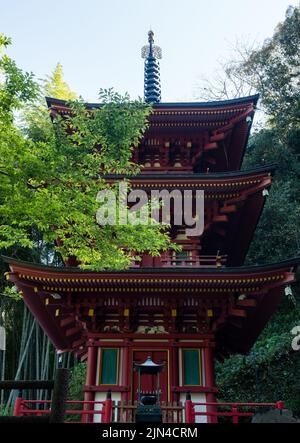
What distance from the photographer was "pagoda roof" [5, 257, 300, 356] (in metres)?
8.35

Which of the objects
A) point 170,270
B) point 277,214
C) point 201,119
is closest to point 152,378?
point 170,270

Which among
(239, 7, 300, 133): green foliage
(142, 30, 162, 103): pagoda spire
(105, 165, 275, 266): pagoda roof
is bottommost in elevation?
(105, 165, 275, 266): pagoda roof

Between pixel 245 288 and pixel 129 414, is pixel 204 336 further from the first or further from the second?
pixel 129 414

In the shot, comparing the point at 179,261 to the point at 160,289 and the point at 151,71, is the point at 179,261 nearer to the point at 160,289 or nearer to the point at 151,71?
the point at 160,289

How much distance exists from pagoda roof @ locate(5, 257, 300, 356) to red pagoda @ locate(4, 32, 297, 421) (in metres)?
0.02

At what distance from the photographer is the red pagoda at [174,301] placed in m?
8.41

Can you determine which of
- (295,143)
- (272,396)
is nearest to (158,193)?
(272,396)

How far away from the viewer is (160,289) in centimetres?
859

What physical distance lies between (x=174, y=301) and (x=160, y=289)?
561mm

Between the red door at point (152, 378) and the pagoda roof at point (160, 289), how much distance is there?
473 millimetres

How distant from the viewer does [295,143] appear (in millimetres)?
21484

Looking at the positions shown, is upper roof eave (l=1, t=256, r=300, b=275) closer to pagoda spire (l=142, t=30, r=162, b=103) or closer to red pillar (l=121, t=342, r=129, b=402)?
red pillar (l=121, t=342, r=129, b=402)

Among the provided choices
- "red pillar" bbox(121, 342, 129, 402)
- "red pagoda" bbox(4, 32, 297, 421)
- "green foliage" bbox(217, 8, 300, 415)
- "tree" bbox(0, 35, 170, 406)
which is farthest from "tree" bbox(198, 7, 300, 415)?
"tree" bbox(0, 35, 170, 406)
